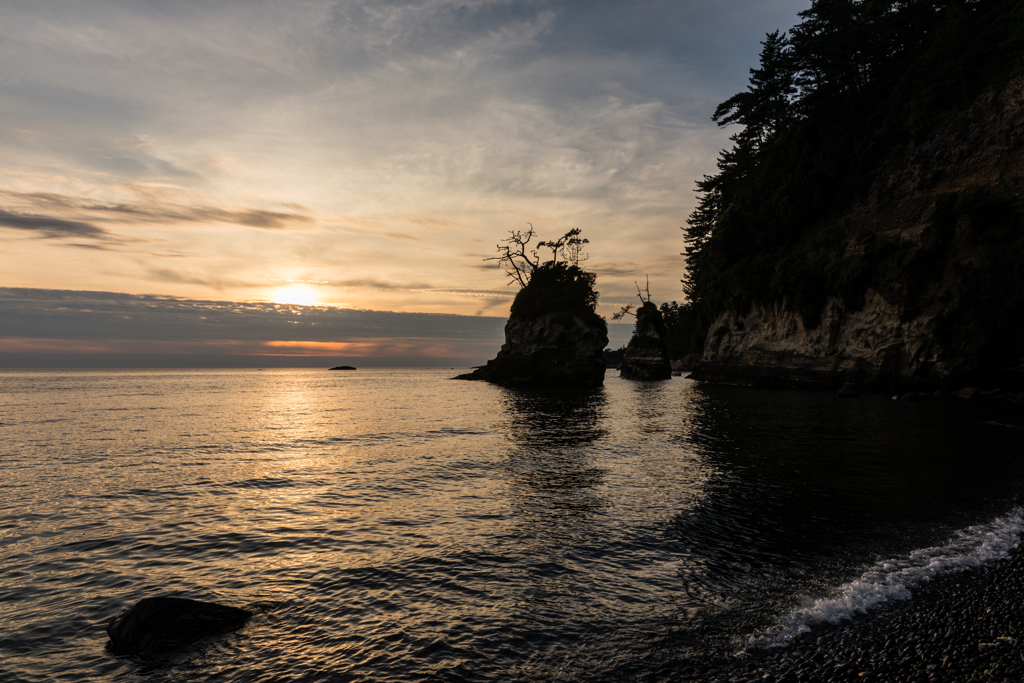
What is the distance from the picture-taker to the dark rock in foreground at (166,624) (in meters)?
7.98

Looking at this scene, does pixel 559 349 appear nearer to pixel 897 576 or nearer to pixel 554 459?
pixel 554 459

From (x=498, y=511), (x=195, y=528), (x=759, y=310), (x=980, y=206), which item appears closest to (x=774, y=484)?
(x=498, y=511)

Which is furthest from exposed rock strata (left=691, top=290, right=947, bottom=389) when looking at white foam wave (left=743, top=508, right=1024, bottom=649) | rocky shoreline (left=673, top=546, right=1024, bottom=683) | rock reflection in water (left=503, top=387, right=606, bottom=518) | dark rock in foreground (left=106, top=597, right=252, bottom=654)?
dark rock in foreground (left=106, top=597, right=252, bottom=654)

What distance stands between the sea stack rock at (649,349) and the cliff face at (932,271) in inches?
1178

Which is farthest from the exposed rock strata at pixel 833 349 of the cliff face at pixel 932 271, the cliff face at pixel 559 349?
the cliff face at pixel 559 349

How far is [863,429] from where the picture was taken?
27344 mm

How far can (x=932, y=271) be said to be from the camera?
135ft

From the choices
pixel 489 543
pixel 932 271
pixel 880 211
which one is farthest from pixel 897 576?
pixel 880 211

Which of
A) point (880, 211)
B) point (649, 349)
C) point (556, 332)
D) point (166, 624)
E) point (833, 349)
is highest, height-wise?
point (880, 211)

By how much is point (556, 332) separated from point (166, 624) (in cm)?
6537

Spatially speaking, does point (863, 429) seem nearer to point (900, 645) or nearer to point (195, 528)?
point (900, 645)

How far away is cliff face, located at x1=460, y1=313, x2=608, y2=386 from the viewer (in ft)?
236

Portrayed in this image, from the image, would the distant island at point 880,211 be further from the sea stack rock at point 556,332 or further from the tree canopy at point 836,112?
the sea stack rock at point 556,332

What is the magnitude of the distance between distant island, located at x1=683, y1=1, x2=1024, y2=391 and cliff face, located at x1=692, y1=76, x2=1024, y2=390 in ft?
0.41
